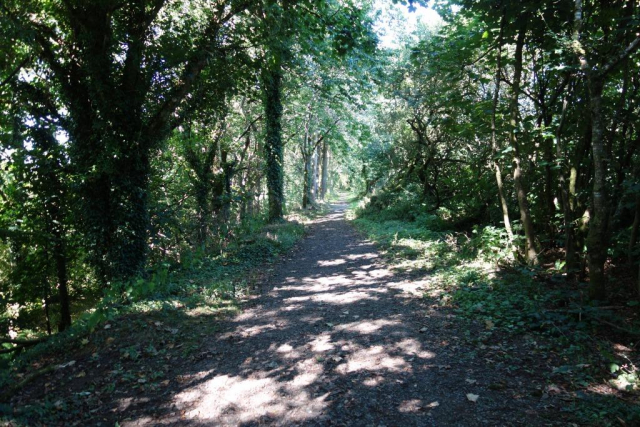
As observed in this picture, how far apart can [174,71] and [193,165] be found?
20.1 feet

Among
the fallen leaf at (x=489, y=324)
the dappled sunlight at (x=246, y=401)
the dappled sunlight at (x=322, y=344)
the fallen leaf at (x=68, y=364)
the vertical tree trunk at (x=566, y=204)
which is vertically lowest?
the dappled sunlight at (x=246, y=401)

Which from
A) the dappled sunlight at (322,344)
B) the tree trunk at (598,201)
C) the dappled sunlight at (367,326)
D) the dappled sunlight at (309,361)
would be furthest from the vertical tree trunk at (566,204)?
the dappled sunlight at (322,344)

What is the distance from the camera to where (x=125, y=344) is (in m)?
5.08

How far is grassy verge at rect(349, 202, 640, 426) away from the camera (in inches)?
129

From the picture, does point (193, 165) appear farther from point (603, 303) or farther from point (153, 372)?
point (603, 303)

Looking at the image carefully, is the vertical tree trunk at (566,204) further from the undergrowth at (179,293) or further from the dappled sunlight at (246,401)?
the undergrowth at (179,293)

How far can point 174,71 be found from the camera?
901cm

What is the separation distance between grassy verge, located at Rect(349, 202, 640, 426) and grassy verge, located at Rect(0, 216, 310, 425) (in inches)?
161

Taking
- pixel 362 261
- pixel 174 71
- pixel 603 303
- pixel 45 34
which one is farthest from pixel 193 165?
pixel 603 303

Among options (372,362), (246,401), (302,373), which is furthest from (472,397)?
(246,401)

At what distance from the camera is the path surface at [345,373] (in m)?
3.38

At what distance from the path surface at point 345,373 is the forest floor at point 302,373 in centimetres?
1

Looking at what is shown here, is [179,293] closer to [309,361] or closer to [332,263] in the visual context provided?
[309,361]

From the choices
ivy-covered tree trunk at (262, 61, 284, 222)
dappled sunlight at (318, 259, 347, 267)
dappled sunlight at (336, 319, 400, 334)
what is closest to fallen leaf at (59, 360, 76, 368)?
dappled sunlight at (336, 319, 400, 334)
